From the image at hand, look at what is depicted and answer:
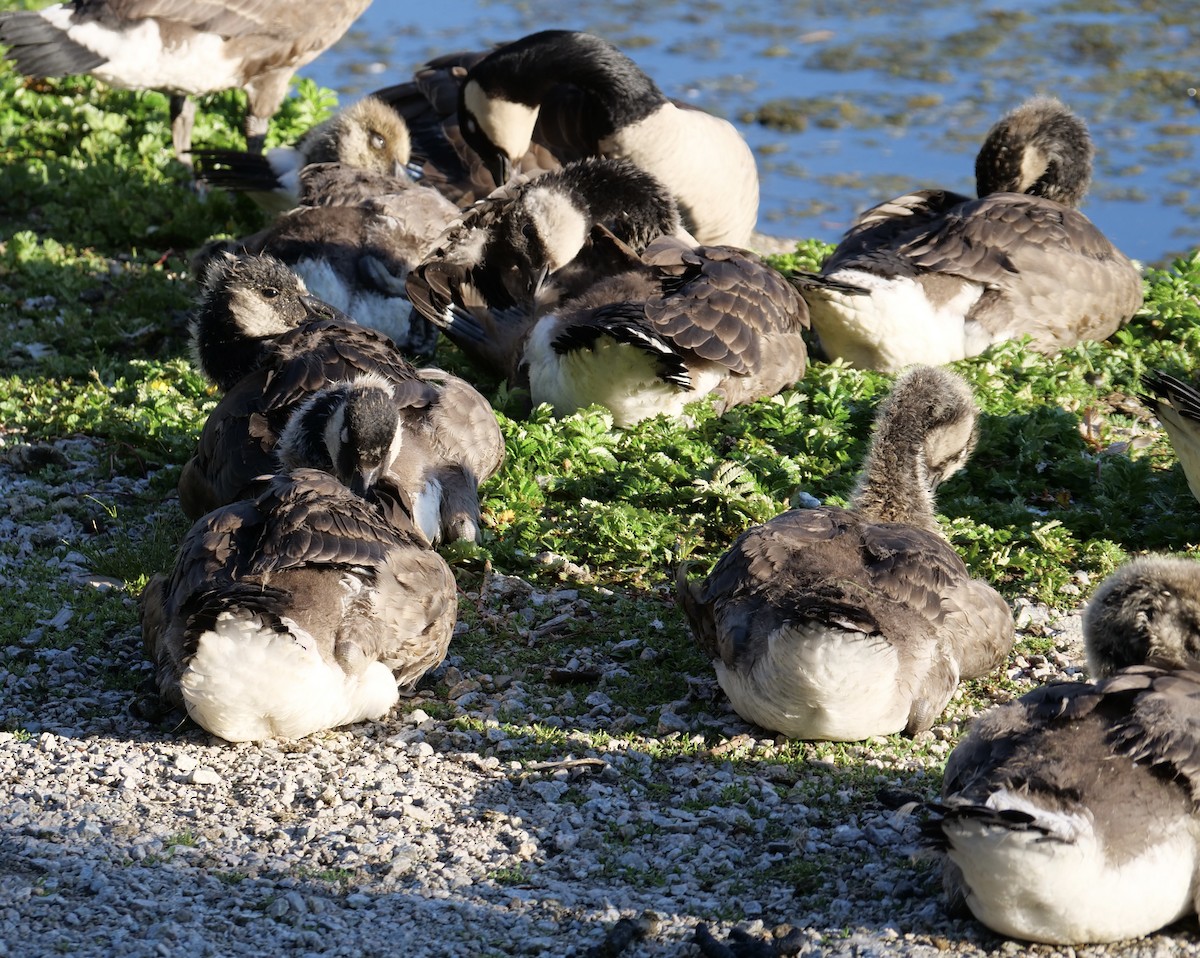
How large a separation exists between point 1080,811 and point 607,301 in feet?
16.1

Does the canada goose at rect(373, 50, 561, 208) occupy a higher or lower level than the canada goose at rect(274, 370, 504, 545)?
higher

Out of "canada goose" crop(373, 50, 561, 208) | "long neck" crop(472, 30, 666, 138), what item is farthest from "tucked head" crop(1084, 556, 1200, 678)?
"canada goose" crop(373, 50, 561, 208)

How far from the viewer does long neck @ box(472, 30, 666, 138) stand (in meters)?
11.0

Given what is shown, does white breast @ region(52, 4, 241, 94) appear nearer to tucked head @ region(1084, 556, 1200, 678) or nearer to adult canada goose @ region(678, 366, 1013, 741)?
adult canada goose @ region(678, 366, 1013, 741)

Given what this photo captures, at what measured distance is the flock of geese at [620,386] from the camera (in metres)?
4.24

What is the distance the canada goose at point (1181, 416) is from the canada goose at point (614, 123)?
15.2 feet

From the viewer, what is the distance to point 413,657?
562 cm

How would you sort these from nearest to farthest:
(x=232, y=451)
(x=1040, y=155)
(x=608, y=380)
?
(x=232, y=451) → (x=608, y=380) → (x=1040, y=155)

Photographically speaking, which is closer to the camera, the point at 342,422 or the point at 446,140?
the point at 342,422

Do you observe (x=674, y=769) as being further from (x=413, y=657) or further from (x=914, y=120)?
(x=914, y=120)

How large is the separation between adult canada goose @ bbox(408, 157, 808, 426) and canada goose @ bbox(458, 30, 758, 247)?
161 cm

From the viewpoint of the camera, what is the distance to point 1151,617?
4.89 meters

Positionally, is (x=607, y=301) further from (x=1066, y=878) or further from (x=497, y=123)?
(x=1066, y=878)

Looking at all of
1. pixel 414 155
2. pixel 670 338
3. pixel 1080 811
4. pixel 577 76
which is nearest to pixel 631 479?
pixel 670 338
